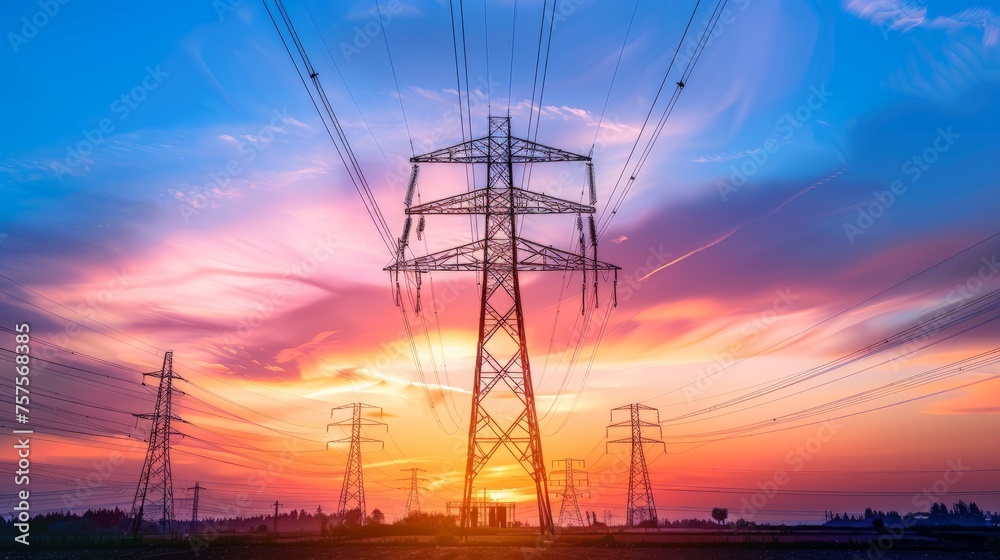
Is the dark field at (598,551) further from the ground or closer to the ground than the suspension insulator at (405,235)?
closer to the ground

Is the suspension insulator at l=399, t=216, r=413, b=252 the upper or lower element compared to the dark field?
upper

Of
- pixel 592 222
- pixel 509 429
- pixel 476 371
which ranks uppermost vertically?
pixel 592 222

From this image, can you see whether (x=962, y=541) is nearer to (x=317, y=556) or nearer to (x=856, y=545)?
(x=856, y=545)

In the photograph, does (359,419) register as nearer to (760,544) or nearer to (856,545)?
(760,544)

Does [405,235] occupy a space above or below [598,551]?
above

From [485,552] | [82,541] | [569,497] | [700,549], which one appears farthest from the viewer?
[569,497]

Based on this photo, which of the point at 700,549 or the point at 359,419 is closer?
the point at 700,549

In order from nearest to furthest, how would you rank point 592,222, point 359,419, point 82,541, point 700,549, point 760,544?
point 592,222, point 700,549, point 760,544, point 82,541, point 359,419

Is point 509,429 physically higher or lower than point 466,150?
lower

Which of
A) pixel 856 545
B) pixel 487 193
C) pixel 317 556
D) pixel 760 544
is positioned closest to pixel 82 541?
pixel 317 556
